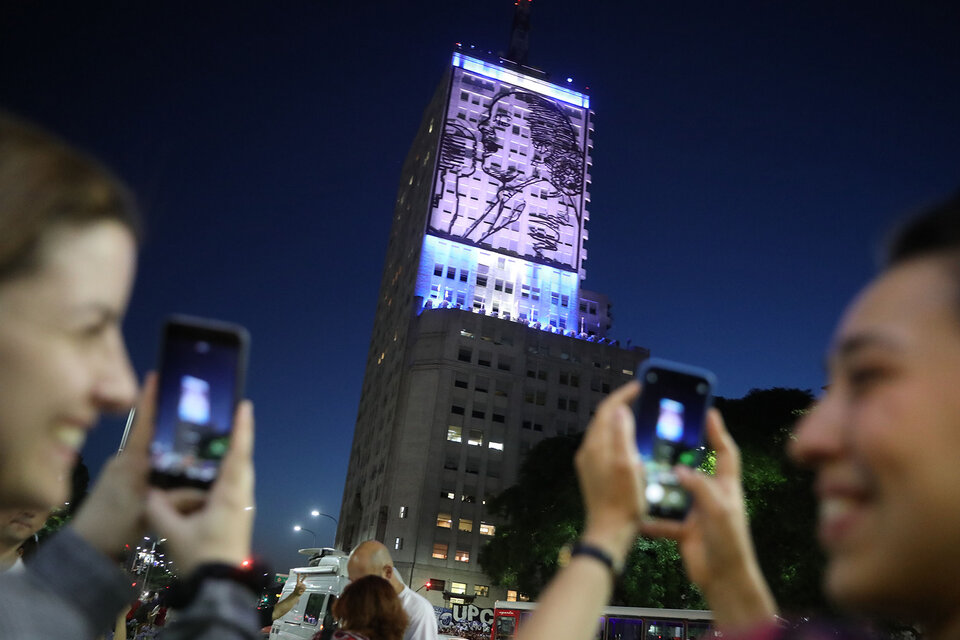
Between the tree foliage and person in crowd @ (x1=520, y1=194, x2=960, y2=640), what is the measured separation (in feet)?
70.2

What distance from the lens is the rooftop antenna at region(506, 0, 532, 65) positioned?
107 metres

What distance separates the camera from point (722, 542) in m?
1.71

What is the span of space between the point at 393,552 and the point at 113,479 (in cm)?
6557

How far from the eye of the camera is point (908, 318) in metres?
1.18

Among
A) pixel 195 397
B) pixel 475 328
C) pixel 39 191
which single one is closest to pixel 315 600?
pixel 195 397

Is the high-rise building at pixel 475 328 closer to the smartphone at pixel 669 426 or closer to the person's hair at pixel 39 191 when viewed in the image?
the smartphone at pixel 669 426

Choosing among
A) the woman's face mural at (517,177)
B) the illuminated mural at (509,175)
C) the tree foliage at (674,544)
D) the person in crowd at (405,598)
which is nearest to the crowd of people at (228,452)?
the person in crowd at (405,598)

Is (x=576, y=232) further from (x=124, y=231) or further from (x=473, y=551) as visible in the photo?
(x=124, y=231)

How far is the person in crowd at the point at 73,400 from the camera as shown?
3.74 ft

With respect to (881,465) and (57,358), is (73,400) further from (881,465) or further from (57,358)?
(881,465)

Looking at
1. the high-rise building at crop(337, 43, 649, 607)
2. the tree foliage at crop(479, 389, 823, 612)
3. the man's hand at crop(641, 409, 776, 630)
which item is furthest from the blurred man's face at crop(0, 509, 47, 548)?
the high-rise building at crop(337, 43, 649, 607)

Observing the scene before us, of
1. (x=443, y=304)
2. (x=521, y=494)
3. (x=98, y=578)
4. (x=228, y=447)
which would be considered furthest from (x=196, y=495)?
(x=443, y=304)

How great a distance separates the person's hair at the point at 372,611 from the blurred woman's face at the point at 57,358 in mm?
4197

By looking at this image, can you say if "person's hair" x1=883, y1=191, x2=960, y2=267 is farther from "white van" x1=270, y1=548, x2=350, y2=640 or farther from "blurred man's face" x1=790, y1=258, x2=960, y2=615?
"white van" x1=270, y1=548, x2=350, y2=640
